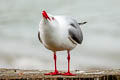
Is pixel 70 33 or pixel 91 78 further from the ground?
pixel 70 33

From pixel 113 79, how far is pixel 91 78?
0.56 m

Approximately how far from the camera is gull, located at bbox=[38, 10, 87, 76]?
618cm

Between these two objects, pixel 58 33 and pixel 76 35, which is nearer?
pixel 58 33

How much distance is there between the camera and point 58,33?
20.8 feet

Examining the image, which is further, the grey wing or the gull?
the grey wing

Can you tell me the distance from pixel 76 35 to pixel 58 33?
0.61m

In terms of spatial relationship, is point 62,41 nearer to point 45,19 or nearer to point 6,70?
point 45,19

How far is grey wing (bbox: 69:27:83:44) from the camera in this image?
6633 millimetres

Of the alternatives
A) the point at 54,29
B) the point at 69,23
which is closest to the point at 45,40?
the point at 54,29

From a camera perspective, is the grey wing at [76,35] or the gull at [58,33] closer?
the gull at [58,33]

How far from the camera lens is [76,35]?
22.5 ft

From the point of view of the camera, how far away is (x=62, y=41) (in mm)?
6398

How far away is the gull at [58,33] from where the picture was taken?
6180mm

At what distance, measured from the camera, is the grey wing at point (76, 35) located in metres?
6.63
